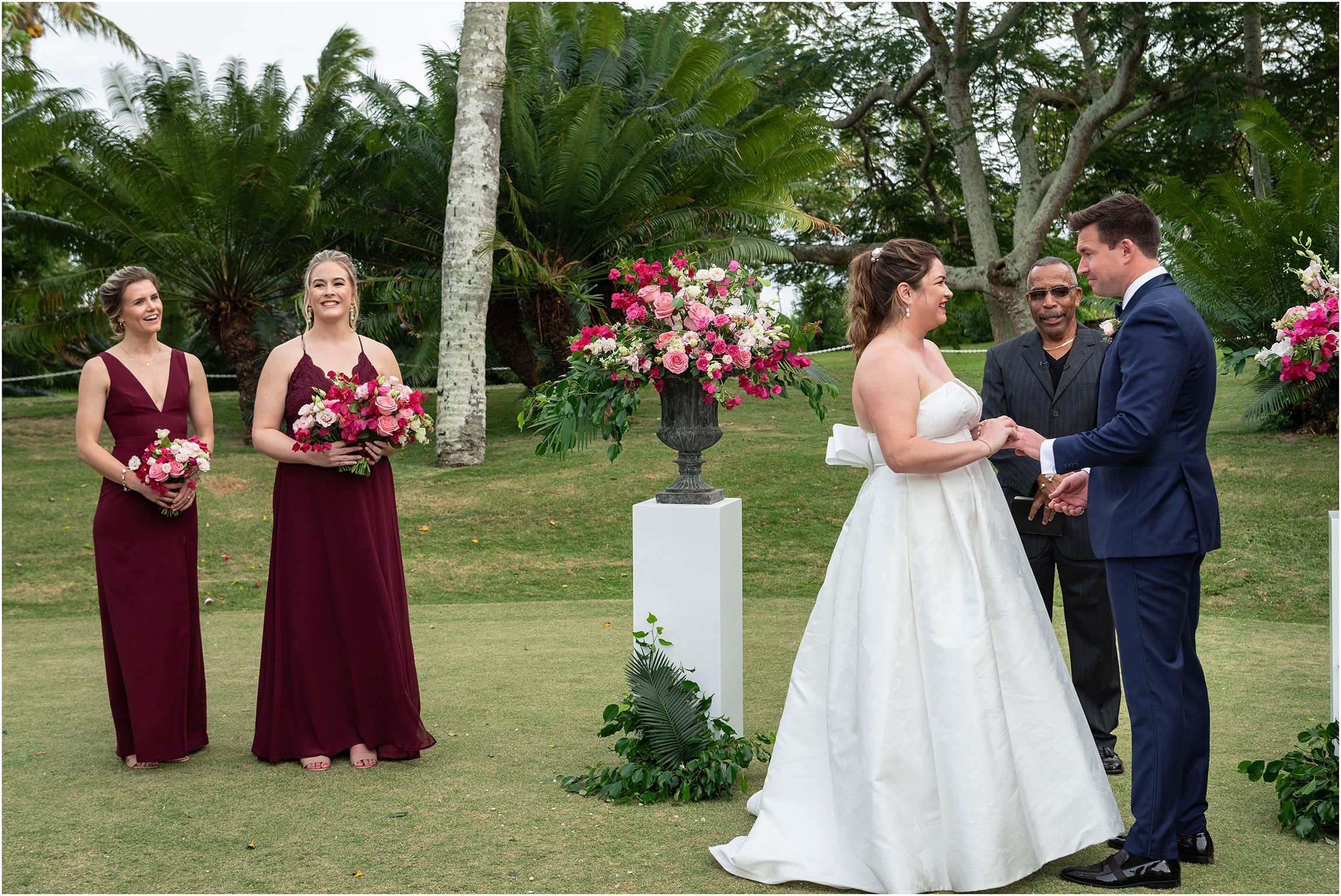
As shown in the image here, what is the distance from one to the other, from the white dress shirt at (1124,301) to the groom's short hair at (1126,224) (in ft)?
0.19

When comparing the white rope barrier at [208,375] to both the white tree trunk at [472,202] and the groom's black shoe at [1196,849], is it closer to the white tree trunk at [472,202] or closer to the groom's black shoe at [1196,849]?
the white tree trunk at [472,202]

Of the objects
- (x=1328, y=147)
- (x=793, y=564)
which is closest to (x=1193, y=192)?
(x=1328, y=147)

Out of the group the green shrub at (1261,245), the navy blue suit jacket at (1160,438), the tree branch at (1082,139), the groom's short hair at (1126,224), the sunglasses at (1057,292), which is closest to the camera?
the navy blue suit jacket at (1160,438)

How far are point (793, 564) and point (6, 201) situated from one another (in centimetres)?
1716

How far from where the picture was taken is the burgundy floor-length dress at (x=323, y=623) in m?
4.84

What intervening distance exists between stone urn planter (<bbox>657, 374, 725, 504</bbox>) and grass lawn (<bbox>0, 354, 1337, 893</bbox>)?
123cm

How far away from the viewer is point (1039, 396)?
195 inches

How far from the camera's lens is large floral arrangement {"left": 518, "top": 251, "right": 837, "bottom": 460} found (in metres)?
4.43

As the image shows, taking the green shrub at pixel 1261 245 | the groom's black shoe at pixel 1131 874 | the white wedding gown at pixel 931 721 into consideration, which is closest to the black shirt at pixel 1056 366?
the white wedding gown at pixel 931 721

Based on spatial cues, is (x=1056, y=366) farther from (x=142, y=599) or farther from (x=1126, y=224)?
(x=142, y=599)

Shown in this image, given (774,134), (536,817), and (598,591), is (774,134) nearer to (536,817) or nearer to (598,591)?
(598,591)

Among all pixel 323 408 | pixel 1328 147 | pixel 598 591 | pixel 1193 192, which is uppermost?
pixel 1328 147

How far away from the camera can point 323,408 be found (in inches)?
182

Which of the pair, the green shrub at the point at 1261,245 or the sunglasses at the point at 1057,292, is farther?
the green shrub at the point at 1261,245
